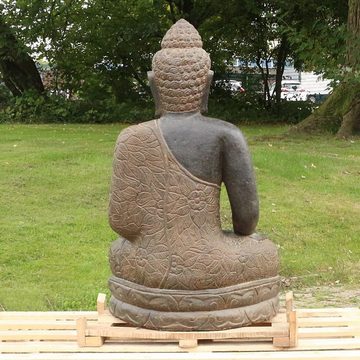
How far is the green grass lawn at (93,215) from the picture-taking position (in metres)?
5.86

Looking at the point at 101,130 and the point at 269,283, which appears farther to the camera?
the point at 101,130

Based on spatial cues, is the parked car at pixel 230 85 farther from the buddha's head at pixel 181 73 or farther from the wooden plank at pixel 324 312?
the buddha's head at pixel 181 73

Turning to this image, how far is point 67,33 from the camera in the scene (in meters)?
18.3

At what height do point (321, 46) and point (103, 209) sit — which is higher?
point (321, 46)

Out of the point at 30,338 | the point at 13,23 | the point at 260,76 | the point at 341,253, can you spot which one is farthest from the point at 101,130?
the point at 30,338

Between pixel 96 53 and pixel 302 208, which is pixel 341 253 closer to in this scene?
pixel 302 208

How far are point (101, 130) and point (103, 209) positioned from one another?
6956 mm

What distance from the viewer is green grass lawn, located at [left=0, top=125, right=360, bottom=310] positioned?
19.2 ft

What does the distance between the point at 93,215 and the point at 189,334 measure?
4.35 metres

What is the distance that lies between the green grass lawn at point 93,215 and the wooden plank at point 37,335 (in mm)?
1396

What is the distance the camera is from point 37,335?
3.76 m

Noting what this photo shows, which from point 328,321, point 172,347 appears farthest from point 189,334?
point 328,321

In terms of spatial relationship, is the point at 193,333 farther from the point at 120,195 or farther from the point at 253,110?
the point at 253,110

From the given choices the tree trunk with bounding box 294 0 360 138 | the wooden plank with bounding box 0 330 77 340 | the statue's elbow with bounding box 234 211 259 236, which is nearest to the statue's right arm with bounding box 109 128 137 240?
the statue's elbow with bounding box 234 211 259 236
